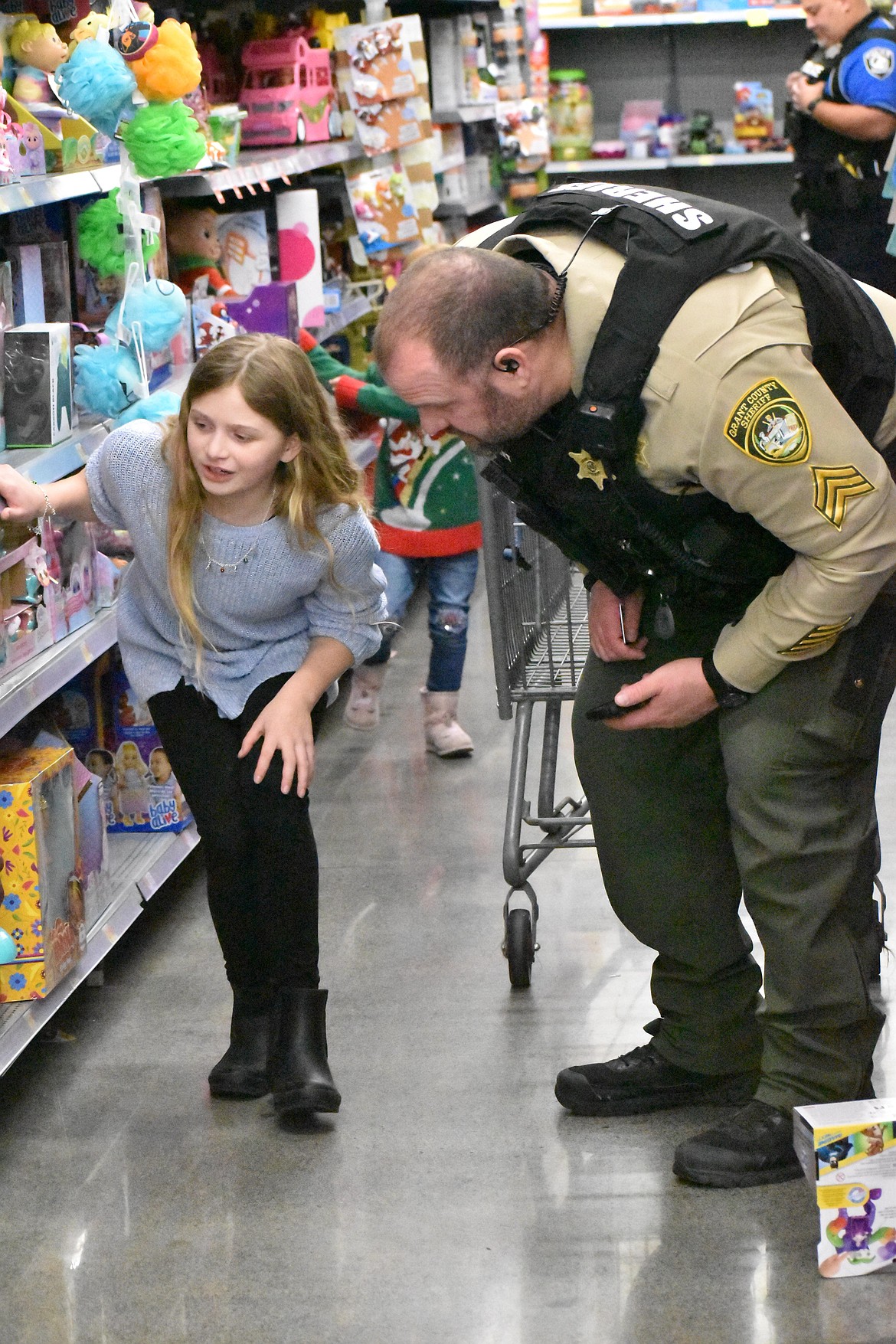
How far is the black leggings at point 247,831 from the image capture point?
7.74 feet

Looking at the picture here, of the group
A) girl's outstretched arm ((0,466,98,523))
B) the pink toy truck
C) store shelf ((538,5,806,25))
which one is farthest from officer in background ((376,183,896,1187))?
store shelf ((538,5,806,25))

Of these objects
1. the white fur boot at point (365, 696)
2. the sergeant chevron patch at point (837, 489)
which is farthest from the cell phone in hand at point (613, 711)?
the white fur boot at point (365, 696)

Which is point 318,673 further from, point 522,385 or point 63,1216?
point 63,1216

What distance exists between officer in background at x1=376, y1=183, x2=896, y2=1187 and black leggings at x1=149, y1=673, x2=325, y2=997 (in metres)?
0.44

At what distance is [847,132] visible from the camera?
17.7 ft

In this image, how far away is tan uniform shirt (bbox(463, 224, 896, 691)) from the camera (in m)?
1.76

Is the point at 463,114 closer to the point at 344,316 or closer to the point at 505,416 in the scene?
the point at 344,316

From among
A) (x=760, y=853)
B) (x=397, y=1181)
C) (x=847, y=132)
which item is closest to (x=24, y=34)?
(x=760, y=853)

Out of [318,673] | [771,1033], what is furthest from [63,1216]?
[771,1033]

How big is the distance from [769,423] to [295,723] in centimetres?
87

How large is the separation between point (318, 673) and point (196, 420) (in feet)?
1.34

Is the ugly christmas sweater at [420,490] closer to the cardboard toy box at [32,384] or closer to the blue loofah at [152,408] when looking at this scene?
the blue loofah at [152,408]

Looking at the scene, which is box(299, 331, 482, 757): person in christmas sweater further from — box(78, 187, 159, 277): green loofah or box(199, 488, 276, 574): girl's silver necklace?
box(199, 488, 276, 574): girl's silver necklace

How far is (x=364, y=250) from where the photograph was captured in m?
4.66
